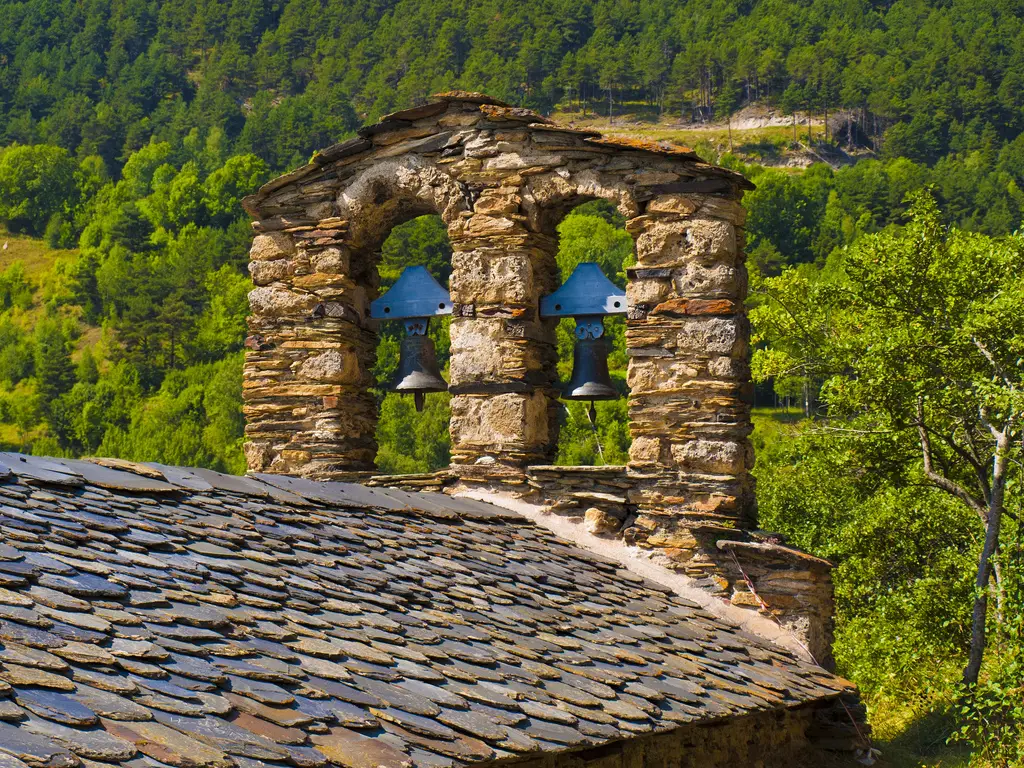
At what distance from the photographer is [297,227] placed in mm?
8930

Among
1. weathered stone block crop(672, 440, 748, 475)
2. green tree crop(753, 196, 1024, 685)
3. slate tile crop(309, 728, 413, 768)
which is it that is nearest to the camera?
slate tile crop(309, 728, 413, 768)

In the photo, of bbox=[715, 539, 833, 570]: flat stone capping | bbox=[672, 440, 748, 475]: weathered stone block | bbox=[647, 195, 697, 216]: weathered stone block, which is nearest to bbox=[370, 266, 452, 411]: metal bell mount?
bbox=[647, 195, 697, 216]: weathered stone block

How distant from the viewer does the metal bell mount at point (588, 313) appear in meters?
8.45

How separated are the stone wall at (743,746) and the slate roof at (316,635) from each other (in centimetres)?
29

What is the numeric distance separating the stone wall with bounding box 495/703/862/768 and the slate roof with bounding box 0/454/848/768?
294 mm

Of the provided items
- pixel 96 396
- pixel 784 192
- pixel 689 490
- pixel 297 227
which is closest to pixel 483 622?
pixel 689 490

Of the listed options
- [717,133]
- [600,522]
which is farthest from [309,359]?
[717,133]

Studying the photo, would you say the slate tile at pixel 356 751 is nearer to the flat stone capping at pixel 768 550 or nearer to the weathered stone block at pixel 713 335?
the flat stone capping at pixel 768 550

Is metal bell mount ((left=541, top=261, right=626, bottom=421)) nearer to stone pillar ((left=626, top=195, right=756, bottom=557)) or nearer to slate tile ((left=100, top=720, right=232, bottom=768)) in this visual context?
stone pillar ((left=626, top=195, right=756, bottom=557))

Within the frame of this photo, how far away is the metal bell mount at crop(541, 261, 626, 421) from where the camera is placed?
8.45m

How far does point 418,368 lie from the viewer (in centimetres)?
899

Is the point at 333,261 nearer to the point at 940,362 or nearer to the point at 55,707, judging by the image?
the point at 940,362

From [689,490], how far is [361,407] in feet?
7.75

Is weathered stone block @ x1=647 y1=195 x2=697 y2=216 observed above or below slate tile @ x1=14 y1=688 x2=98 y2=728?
above
